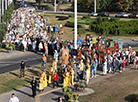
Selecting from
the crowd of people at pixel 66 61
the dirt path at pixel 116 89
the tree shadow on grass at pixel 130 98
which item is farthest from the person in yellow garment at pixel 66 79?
the tree shadow on grass at pixel 130 98

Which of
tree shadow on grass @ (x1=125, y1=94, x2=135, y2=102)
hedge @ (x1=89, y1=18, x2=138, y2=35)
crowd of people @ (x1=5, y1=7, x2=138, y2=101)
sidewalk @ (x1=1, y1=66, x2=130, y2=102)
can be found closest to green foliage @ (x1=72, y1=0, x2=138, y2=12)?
hedge @ (x1=89, y1=18, x2=138, y2=35)

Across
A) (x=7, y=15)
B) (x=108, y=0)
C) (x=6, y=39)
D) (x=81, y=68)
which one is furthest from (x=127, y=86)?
(x=108, y=0)

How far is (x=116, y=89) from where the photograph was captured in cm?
2375

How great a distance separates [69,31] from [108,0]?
147 ft

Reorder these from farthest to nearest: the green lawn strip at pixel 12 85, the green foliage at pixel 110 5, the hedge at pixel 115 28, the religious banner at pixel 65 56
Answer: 1. the green foliage at pixel 110 5
2. the hedge at pixel 115 28
3. the religious banner at pixel 65 56
4. the green lawn strip at pixel 12 85

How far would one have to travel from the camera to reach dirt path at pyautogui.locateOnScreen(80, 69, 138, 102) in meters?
21.7

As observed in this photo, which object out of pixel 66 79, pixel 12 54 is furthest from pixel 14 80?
pixel 12 54

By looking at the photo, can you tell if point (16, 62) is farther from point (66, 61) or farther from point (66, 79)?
point (66, 79)

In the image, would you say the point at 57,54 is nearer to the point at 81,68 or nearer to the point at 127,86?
the point at 81,68

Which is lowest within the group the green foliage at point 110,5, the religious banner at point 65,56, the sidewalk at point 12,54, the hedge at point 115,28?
the sidewalk at point 12,54

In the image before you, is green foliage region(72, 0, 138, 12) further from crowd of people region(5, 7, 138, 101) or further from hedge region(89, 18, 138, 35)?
crowd of people region(5, 7, 138, 101)

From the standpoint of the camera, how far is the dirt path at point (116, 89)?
71.3 feet

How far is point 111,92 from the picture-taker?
23062 mm

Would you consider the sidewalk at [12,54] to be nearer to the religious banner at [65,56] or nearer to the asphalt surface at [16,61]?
the asphalt surface at [16,61]
